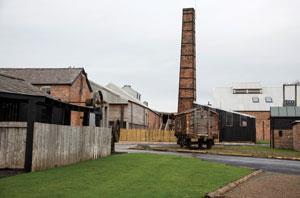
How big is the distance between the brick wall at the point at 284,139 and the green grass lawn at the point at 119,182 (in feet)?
74.8

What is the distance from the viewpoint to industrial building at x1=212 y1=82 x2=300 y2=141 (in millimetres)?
60344

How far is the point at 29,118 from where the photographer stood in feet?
41.4

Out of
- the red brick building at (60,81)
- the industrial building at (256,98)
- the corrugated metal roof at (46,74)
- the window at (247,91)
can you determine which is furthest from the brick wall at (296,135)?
the window at (247,91)

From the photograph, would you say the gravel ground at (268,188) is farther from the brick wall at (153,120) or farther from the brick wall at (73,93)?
the brick wall at (153,120)

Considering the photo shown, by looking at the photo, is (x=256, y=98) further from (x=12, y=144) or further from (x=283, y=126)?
(x=12, y=144)

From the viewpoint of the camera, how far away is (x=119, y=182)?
1059 cm

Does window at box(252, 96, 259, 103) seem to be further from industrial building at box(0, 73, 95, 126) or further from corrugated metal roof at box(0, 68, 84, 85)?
industrial building at box(0, 73, 95, 126)

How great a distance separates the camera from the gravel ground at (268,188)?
998cm

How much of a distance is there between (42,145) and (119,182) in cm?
400

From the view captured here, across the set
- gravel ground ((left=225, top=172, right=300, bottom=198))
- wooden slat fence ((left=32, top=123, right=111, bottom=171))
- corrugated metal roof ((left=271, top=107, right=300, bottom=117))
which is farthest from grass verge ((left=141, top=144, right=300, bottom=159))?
gravel ground ((left=225, top=172, right=300, bottom=198))

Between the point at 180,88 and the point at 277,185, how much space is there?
37392 mm

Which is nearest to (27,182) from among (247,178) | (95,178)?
(95,178)

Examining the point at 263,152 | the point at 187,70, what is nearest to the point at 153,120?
the point at 187,70

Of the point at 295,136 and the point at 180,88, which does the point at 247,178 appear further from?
the point at 180,88
